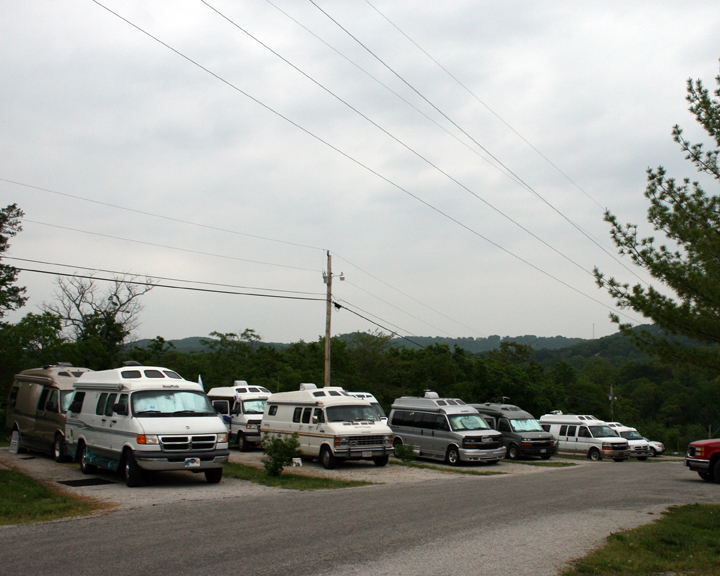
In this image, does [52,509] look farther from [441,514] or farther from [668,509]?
[668,509]

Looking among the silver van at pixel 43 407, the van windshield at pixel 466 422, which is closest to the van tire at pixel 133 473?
the silver van at pixel 43 407

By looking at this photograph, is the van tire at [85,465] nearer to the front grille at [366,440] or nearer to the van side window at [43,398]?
the van side window at [43,398]

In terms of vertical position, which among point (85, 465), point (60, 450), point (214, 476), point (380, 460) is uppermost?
point (60, 450)

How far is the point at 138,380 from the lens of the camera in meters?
15.0

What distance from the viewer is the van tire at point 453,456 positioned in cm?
2291

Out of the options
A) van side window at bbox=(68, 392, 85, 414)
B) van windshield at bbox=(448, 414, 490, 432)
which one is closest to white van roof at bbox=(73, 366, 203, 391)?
van side window at bbox=(68, 392, 85, 414)

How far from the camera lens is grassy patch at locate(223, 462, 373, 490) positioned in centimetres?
1473

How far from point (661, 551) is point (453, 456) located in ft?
50.8

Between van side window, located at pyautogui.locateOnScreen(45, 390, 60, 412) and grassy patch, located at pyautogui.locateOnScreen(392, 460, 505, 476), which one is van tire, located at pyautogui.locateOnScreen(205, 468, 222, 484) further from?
grassy patch, located at pyautogui.locateOnScreen(392, 460, 505, 476)

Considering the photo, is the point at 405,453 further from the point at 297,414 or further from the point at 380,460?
the point at 297,414

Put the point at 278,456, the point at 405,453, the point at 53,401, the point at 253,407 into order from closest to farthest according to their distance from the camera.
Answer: the point at 278,456, the point at 53,401, the point at 405,453, the point at 253,407

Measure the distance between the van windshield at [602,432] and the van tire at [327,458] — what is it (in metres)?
17.5

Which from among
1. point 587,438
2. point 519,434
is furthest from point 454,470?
point 587,438

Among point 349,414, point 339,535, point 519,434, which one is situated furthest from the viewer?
point 519,434
